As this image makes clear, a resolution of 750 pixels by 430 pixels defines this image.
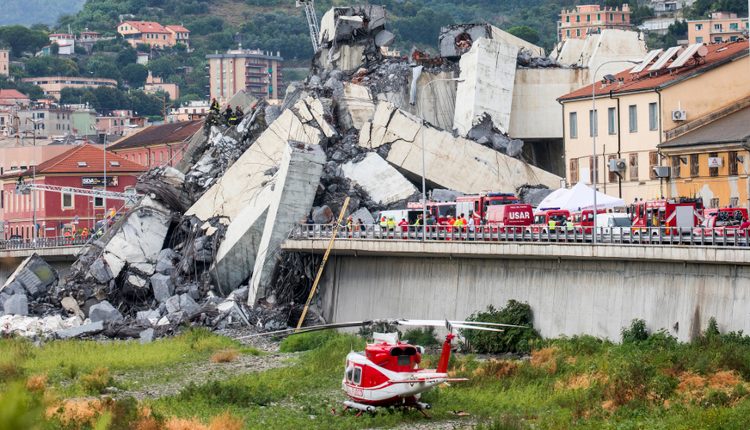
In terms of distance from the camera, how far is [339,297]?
2933 inches

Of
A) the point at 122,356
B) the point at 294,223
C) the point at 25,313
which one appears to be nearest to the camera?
the point at 122,356

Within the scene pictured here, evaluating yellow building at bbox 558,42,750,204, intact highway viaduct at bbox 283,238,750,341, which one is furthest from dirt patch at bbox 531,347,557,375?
yellow building at bbox 558,42,750,204

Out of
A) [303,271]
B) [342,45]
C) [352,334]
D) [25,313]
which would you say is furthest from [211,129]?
[352,334]

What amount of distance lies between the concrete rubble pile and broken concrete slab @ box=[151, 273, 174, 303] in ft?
0.26

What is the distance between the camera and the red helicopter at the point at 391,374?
45.9 metres

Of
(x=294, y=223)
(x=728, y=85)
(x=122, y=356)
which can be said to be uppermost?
(x=728, y=85)

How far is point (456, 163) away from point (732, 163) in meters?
23.2

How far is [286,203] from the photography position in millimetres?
78938

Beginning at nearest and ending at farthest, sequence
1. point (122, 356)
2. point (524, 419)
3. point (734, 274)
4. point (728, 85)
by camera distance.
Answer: point (524, 419) → point (734, 274) → point (122, 356) → point (728, 85)

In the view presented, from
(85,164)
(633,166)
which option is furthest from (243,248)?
(85,164)

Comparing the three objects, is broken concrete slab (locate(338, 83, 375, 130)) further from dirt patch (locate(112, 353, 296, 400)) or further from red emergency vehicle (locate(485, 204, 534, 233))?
dirt patch (locate(112, 353, 296, 400))

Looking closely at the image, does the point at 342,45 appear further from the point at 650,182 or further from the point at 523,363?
the point at 523,363

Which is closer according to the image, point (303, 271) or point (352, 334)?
point (352, 334)

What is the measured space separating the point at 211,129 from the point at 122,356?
36.2 m
